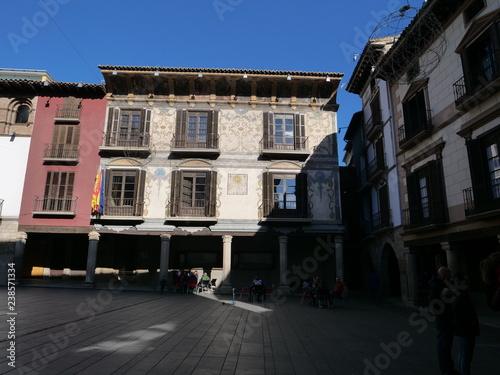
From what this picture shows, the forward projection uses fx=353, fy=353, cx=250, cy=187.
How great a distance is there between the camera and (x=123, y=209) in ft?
66.2

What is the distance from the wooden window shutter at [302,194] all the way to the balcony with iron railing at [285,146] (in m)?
1.31

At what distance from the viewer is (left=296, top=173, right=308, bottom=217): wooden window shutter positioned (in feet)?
66.3

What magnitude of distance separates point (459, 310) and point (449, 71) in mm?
12158

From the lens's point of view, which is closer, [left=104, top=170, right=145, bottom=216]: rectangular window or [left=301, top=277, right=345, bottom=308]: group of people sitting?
[left=301, top=277, right=345, bottom=308]: group of people sitting

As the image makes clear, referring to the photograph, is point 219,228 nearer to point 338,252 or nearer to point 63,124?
point 338,252

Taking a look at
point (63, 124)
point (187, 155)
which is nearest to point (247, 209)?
point (187, 155)

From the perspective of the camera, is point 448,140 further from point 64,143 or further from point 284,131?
point 64,143

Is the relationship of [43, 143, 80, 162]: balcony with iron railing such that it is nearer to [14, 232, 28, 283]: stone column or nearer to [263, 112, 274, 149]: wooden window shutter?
[14, 232, 28, 283]: stone column

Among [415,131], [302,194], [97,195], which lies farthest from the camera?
[302,194]

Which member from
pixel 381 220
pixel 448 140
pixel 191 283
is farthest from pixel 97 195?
pixel 448 140

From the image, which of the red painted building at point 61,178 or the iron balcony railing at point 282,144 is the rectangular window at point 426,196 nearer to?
the iron balcony railing at point 282,144

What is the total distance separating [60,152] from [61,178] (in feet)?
5.13

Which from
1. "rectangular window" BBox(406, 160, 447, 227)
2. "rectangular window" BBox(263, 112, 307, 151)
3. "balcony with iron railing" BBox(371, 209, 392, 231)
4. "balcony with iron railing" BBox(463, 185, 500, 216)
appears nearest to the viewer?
"balcony with iron railing" BBox(463, 185, 500, 216)

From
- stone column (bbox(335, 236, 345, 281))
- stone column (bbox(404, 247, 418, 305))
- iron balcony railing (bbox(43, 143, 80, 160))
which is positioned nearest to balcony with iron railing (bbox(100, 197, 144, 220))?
iron balcony railing (bbox(43, 143, 80, 160))
